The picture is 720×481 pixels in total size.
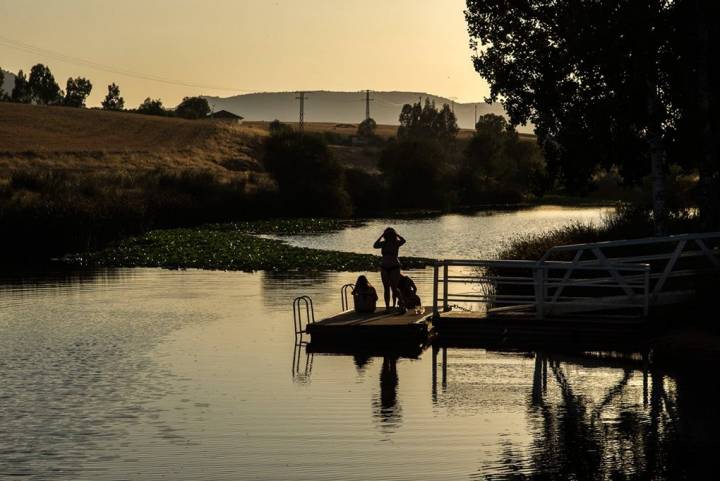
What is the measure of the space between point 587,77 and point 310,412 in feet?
79.4

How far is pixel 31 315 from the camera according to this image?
3962 centimetres

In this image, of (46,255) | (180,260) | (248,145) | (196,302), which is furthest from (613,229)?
(248,145)

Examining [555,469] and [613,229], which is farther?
[613,229]

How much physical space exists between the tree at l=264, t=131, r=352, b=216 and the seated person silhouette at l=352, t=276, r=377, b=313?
78076mm

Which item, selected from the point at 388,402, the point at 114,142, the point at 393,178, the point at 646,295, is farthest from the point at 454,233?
the point at 114,142

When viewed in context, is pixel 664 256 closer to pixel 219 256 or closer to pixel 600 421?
pixel 600 421

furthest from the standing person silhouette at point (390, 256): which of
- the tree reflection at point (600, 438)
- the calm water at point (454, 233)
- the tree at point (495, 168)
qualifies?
the tree at point (495, 168)

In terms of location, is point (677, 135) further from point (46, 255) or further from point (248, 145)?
point (248, 145)

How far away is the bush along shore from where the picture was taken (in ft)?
193

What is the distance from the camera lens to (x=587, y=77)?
43.8 m

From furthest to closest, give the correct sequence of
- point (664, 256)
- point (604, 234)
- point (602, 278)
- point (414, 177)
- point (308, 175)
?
point (414, 177)
point (308, 175)
point (604, 234)
point (602, 278)
point (664, 256)

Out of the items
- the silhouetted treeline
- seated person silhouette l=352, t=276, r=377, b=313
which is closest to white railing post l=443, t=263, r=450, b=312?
seated person silhouette l=352, t=276, r=377, b=313

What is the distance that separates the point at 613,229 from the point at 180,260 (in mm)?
24494

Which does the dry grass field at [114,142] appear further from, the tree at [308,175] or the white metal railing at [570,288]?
the white metal railing at [570,288]
